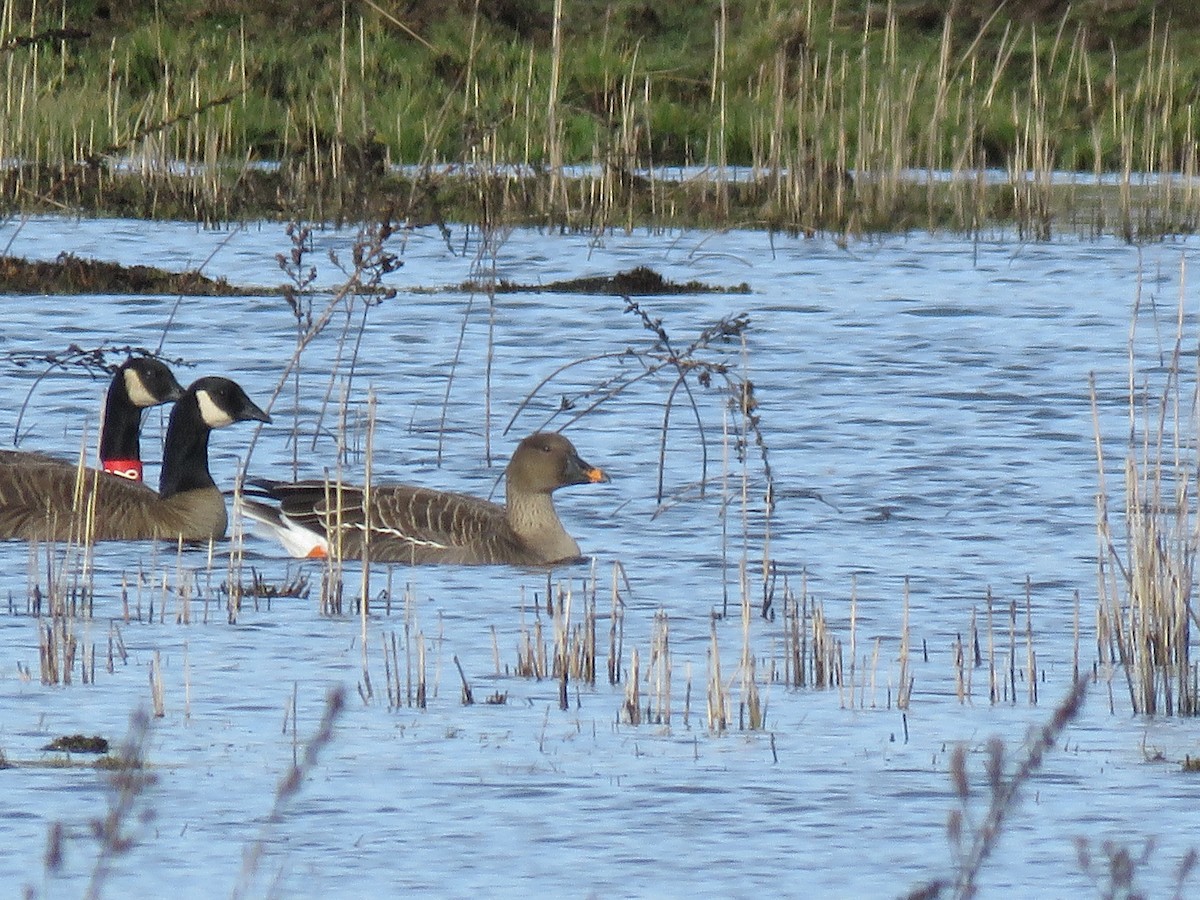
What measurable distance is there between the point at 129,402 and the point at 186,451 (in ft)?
1.82

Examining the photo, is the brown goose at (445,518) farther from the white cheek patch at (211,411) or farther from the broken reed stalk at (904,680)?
the broken reed stalk at (904,680)

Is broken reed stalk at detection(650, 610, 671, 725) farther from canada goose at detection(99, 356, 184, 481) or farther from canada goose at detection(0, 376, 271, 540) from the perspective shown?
canada goose at detection(99, 356, 184, 481)

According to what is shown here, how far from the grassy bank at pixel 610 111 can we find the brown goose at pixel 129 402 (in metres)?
5.20

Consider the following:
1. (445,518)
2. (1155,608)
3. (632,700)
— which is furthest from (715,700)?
(445,518)

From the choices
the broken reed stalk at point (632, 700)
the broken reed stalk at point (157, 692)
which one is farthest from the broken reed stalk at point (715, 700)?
the broken reed stalk at point (157, 692)

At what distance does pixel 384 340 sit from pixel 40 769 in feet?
34.7

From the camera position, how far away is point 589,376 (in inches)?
613

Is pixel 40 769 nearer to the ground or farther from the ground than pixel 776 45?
nearer to the ground

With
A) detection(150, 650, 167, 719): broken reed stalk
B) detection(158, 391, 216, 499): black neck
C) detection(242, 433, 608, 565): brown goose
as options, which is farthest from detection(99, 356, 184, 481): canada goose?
detection(150, 650, 167, 719): broken reed stalk

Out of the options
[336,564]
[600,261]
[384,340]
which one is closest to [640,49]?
[600,261]

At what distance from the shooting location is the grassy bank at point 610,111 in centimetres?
2130

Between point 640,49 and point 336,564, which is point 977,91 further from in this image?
point 336,564

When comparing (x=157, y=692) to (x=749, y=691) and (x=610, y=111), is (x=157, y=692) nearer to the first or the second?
(x=749, y=691)

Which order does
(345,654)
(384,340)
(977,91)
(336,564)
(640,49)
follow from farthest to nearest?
(640,49) < (977,91) < (384,340) < (336,564) < (345,654)
